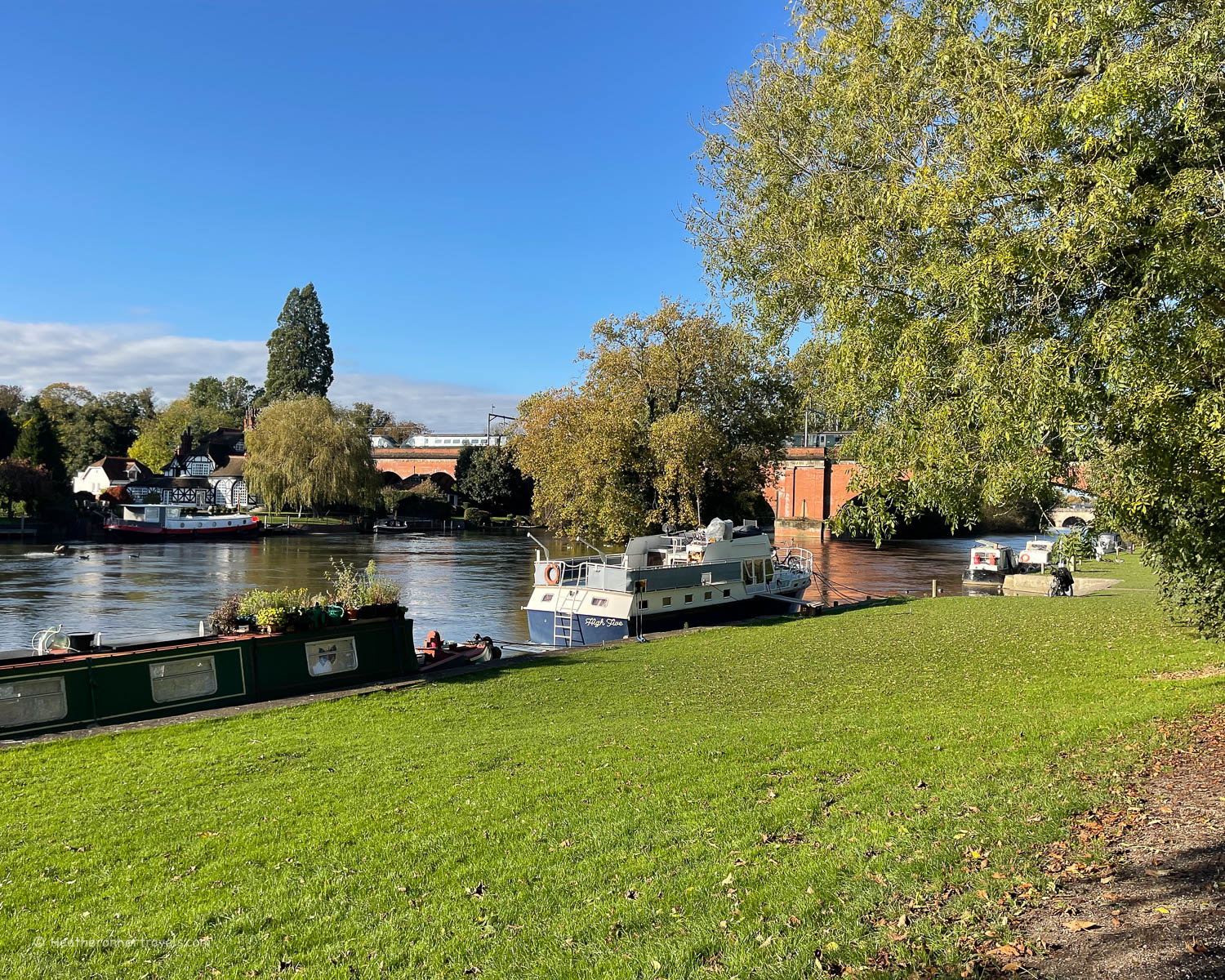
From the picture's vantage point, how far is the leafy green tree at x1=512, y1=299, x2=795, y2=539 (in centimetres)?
3678

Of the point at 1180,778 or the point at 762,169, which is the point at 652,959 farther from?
the point at 762,169

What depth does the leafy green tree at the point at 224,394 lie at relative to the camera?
144m

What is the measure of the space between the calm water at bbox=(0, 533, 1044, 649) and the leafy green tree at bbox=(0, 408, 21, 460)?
27.4 metres

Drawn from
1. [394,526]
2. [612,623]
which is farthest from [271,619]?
[394,526]

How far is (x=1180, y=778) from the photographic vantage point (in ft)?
26.1

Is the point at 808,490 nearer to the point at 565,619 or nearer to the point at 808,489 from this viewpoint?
the point at 808,489

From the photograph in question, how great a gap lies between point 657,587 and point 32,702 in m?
17.8

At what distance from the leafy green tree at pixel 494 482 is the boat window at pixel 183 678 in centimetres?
7470

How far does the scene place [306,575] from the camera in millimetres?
46562

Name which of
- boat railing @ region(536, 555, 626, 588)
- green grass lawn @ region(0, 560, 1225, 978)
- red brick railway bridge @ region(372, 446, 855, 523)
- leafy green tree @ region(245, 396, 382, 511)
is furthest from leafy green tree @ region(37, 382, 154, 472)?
green grass lawn @ region(0, 560, 1225, 978)

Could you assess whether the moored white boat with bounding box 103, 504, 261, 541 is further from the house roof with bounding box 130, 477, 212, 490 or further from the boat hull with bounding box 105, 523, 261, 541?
the house roof with bounding box 130, 477, 212, 490

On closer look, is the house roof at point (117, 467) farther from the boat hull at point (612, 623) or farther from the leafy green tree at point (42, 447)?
the boat hull at point (612, 623)

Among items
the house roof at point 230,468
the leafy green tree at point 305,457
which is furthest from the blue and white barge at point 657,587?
the house roof at point 230,468

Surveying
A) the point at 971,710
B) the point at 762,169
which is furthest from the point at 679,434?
the point at 971,710
